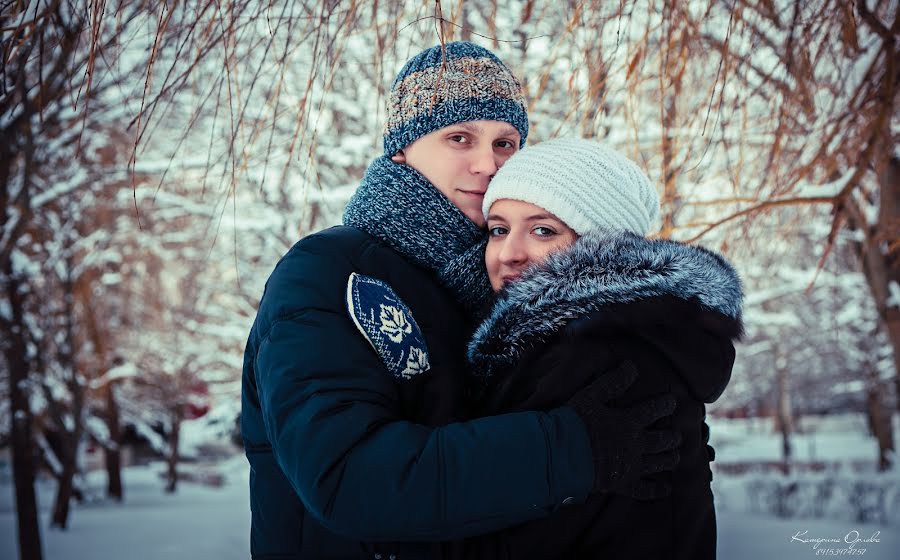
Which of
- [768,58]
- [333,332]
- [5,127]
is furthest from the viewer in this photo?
[5,127]

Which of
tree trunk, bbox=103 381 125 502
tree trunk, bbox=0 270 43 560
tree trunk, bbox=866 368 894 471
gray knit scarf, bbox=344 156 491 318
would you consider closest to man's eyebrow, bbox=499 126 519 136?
gray knit scarf, bbox=344 156 491 318

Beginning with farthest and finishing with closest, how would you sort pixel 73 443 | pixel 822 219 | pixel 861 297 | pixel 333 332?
pixel 861 297 < pixel 73 443 < pixel 822 219 < pixel 333 332

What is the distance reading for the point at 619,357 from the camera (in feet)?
4.98

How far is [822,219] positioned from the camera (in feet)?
24.4

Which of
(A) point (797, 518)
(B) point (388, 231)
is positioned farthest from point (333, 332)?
(A) point (797, 518)

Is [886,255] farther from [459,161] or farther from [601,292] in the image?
[601,292]

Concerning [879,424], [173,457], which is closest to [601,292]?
[879,424]

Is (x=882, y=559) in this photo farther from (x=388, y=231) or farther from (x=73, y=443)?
(x=73, y=443)

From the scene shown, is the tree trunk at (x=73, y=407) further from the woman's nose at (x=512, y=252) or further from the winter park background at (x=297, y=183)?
the woman's nose at (x=512, y=252)

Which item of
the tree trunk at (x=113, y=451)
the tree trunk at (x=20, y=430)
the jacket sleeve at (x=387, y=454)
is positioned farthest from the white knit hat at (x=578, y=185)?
the tree trunk at (x=113, y=451)

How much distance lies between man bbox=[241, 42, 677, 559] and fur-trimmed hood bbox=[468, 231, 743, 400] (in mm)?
145

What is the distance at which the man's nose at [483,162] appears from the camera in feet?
6.59

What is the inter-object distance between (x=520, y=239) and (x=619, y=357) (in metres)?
0.50

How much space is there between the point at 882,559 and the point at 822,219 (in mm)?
3352
